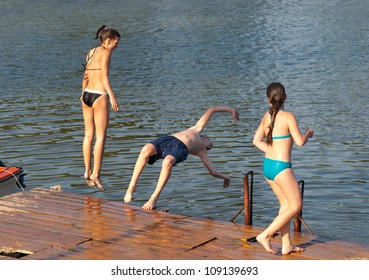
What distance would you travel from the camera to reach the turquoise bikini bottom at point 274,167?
1058 centimetres

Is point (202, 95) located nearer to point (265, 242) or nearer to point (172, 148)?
point (172, 148)

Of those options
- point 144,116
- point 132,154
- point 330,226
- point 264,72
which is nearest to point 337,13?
point 264,72

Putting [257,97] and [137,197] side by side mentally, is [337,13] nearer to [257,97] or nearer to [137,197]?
[257,97]

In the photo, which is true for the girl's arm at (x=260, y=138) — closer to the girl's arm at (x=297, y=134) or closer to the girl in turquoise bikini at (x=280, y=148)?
the girl in turquoise bikini at (x=280, y=148)

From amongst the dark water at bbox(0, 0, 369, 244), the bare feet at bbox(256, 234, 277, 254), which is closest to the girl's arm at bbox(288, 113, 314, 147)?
the bare feet at bbox(256, 234, 277, 254)

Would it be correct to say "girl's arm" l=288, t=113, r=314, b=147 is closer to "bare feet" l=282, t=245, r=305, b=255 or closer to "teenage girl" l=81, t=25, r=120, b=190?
"bare feet" l=282, t=245, r=305, b=255

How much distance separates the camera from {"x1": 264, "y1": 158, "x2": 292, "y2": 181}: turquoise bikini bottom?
10578mm

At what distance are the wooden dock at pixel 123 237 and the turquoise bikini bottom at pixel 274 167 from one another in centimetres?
92

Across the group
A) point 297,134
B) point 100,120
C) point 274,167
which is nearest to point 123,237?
point 274,167

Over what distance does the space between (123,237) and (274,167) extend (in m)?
2.14

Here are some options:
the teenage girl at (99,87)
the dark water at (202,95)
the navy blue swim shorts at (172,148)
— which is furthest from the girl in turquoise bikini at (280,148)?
the dark water at (202,95)

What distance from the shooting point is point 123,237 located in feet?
38.0
